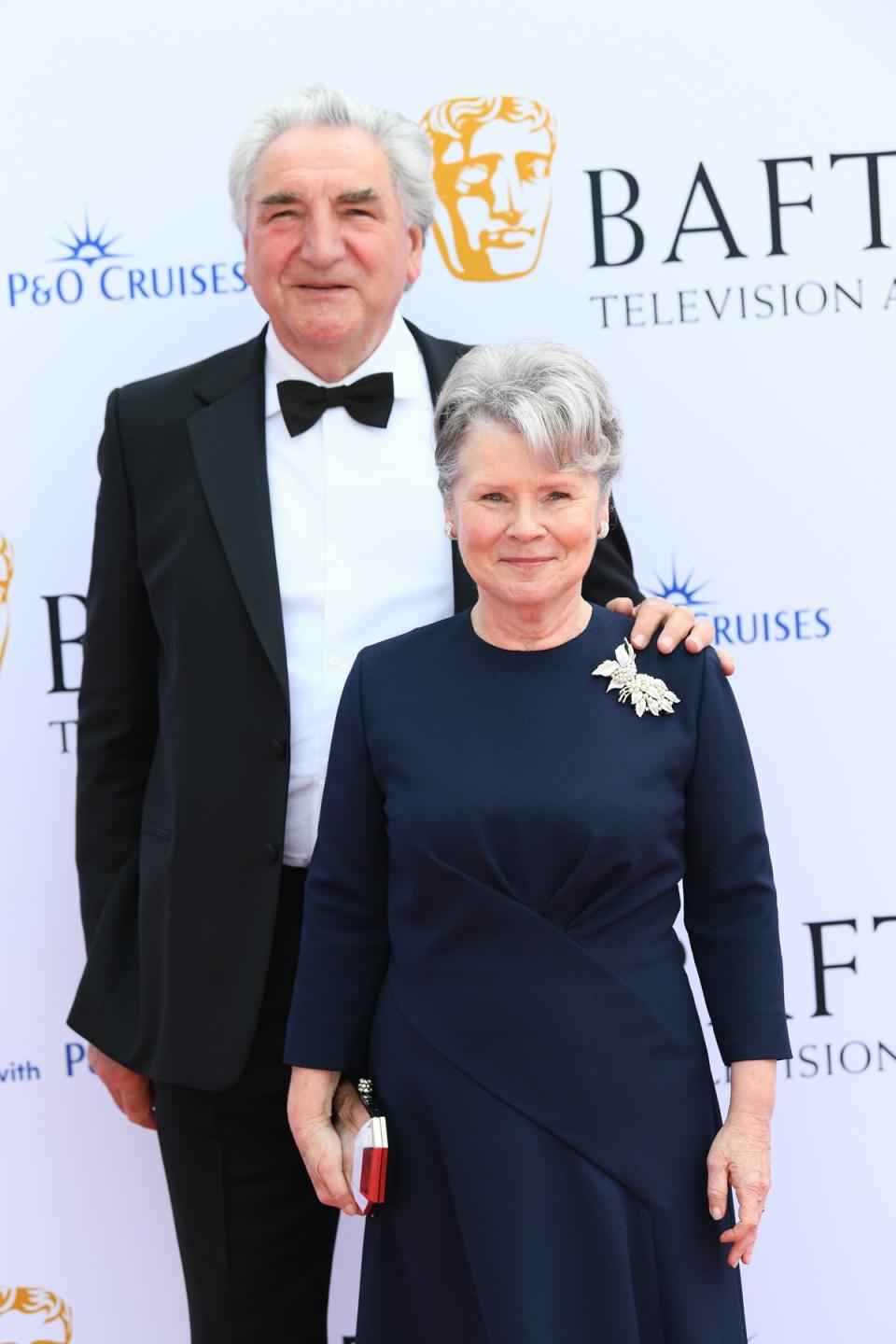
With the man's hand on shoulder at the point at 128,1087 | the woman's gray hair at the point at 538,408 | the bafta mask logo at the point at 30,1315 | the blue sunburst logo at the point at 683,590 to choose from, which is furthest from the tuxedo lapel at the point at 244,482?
the bafta mask logo at the point at 30,1315

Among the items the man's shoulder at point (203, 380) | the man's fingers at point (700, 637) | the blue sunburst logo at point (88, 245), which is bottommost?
the man's fingers at point (700, 637)

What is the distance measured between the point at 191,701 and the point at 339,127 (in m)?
0.79

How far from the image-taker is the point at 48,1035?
2.60 meters

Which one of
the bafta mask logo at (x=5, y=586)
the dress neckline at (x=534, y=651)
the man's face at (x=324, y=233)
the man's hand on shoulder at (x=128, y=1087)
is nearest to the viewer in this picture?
the dress neckline at (x=534, y=651)

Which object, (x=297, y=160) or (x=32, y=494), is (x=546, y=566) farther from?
(x=32, y=494)

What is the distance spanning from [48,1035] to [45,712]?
23.0 inches

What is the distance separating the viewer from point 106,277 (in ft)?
8.05

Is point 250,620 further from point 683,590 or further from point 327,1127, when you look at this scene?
point 683,590

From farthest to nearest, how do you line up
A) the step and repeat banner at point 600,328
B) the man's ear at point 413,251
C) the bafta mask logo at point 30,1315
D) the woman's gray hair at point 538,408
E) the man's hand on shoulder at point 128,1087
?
the bafta mask logo at point 30,1315, the step and repeat banner at point 600,328, the man's hand on shoulder at point 128,1087, the man's ear at point 413,251, the woman's gray hair at point 538,408

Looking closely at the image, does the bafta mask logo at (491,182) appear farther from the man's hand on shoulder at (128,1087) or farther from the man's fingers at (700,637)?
the man's hand on shoulder at (128,1087)

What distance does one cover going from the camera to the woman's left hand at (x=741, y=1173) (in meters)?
1.61

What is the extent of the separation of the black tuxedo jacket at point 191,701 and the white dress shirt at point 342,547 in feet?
0.15

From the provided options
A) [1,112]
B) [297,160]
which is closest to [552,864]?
[297,160]

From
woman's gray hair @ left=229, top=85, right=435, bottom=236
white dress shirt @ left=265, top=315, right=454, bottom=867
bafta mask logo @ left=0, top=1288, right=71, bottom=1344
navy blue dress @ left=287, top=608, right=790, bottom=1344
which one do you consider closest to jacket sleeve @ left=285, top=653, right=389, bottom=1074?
navy blue dress @ left=287, top=608, right=790, bottom=1344
